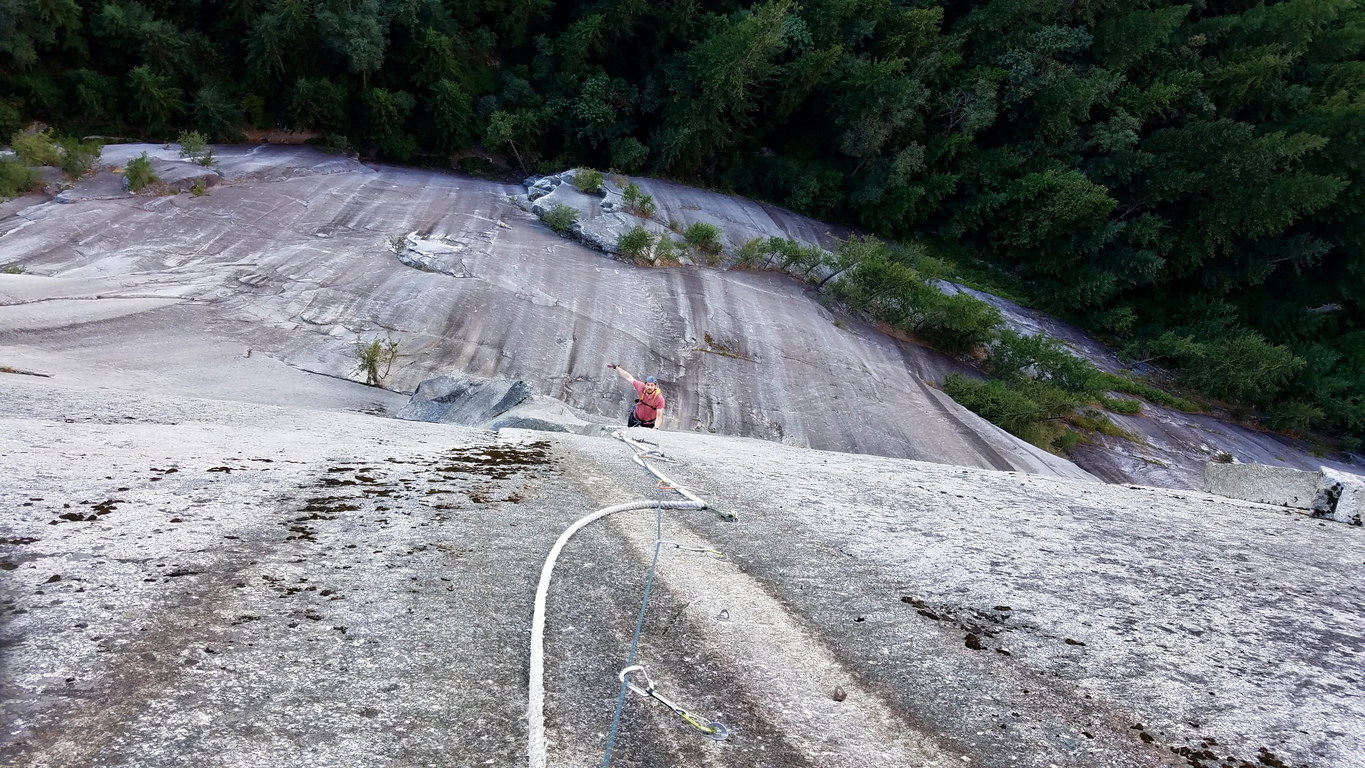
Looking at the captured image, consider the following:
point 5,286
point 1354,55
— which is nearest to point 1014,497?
point 5,286

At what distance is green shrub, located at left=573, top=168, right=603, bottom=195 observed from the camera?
2220 centimetres

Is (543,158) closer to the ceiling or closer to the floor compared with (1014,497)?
closer to the ceiling

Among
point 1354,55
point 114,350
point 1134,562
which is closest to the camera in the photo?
point 1134,562

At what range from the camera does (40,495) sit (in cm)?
344

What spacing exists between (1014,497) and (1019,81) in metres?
29.4

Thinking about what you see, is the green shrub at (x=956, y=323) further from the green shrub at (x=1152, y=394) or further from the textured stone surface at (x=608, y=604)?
the textured stone surface at (x=608, y=604)

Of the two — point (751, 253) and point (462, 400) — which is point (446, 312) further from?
point (751, 253)

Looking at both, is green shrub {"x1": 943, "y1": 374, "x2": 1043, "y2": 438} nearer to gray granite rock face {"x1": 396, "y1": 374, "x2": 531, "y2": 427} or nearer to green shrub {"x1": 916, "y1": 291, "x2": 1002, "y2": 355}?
green shrub {"x1": 916, "y1": 291, "x2": 1002, "y2": 355}

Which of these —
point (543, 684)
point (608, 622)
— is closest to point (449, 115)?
point (608, 622)

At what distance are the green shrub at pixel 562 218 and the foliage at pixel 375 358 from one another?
27.3ft

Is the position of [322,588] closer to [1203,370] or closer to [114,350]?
[114,350]

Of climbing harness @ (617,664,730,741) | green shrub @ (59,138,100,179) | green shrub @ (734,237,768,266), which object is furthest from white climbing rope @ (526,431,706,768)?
green shrub @ (59,138,100,179)

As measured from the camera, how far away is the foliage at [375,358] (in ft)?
40.0

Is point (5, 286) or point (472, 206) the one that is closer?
point (5, 286)
